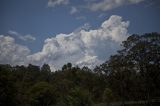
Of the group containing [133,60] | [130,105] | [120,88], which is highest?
[133,60]

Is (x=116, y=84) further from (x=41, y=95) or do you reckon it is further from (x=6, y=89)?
(x=6, y=89)

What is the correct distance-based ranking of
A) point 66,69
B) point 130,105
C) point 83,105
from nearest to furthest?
1. point 83,105
2. point 130,105
3. point 66,69

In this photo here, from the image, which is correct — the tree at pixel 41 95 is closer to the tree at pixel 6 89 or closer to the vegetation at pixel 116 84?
the vegetation at pixel 116 84

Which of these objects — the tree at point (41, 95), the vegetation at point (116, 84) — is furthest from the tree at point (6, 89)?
the tree at point (41, 95)

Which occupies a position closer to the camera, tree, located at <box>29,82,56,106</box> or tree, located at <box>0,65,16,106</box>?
tree, located at <box>0,65,16,106</box>

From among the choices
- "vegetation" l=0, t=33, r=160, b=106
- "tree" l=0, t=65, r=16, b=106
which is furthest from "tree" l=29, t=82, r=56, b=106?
"tree" l=0, t=65, r=16, b=106

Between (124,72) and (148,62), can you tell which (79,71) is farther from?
(148,62)

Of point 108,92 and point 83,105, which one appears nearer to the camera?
point 83,105

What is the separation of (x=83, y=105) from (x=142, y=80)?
27336 mm

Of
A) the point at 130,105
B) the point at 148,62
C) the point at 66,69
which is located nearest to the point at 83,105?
the point at 148,62

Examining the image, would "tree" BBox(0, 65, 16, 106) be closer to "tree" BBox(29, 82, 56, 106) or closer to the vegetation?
the vegetation

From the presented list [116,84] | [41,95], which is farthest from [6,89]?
[116,84]

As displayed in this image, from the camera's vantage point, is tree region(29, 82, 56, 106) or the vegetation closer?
the vegetation

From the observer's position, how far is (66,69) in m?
104
